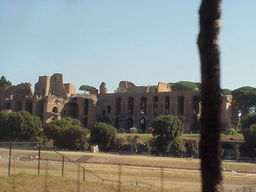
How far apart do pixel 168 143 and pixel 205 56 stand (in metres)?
63.4

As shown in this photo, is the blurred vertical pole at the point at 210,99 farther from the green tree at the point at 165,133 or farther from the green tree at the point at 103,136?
the green tree at the point at 103,136

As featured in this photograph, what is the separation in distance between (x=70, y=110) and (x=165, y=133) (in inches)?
1645

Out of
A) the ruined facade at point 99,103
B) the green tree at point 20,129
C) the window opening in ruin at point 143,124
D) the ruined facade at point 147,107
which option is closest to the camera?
the green tree at point 20,129

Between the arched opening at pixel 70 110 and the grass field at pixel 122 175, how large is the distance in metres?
45.3

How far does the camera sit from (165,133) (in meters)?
71.2

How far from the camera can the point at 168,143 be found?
231 feet

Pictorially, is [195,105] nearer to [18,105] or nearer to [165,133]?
[165,133]

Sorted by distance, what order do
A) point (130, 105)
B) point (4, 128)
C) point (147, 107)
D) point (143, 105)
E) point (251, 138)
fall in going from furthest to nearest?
point (130, 105)
point (143, 105)
point (147, 107)
point (4, 128)
point (251, 138)

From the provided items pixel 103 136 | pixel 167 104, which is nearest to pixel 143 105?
pixel 167 104

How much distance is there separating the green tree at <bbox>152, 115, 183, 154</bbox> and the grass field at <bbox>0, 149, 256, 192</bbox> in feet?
40.0

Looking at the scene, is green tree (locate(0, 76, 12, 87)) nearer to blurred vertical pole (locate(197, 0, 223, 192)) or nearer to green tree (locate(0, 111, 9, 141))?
green tree (locate(0, 111, 9, 141))

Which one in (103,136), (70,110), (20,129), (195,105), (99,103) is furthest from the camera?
(99,103)

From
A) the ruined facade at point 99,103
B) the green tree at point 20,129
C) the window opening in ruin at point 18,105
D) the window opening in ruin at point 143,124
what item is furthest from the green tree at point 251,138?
the window opening in ruin at point 18,105

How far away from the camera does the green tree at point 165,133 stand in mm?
70438
